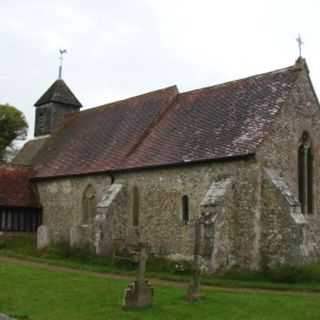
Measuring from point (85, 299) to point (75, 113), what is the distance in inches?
974

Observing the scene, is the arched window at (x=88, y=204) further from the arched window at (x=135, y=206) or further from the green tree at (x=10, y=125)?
the green tree at (x=10, y=125)

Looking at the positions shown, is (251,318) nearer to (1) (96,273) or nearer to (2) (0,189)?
(1) (96,273)

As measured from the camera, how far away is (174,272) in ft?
71.6

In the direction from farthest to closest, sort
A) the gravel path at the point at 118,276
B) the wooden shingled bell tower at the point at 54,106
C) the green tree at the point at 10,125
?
the green tree at the point at 10,125 < the wooden shingled bell tower at the point at 54,106 < the gravel path at the point at 118,276

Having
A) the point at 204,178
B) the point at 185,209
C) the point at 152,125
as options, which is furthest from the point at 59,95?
the point at 204,178

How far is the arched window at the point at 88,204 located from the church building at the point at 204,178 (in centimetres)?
6

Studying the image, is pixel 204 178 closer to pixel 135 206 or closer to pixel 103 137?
pixel 135 206

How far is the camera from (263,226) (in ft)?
70.4

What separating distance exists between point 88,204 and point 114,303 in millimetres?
14530

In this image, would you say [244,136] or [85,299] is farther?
[244,136]

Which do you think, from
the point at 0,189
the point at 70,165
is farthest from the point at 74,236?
the point at 0,189

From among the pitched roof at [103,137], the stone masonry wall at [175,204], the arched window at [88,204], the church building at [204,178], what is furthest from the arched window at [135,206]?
the arched window at [88,204]

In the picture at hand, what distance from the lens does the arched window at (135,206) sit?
85.1ft

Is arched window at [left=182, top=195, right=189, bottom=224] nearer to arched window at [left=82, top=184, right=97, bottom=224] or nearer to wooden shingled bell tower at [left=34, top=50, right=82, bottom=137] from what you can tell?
arched window at [left=82, top=184, right=97, bottom=224]
